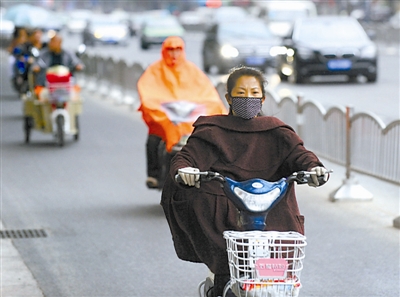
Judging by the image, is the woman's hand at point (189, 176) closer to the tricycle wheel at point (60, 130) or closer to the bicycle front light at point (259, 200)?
the bicycle front light at point (259, 200)

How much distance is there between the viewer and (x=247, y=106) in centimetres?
486

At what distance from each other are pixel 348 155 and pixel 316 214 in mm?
1206

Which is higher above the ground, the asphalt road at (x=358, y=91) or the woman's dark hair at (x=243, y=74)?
the woman's dark hair at (x=243, y=74)

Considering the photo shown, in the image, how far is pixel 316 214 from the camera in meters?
9.62

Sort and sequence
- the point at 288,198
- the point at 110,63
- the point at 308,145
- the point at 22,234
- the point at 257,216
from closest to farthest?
the point at 257,216 → the point at 288,198 → the point at 22,234 → the point at 308,145 → the point at 110,63

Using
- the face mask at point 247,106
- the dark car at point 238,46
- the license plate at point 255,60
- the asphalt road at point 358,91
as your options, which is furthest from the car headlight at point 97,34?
the face mask at point 247,106

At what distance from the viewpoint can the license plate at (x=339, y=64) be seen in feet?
81.8

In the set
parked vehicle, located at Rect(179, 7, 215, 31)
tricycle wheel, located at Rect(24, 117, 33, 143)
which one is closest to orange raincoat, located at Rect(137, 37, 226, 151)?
tricycle wheel, located at Rect(24, 117, 33, 143)

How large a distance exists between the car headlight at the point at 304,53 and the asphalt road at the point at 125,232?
37.9ft

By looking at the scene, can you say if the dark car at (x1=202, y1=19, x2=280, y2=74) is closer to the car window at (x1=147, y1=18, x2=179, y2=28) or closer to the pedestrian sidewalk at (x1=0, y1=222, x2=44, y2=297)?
the car window at (x1=147, y1=18, x2=179, y2=28)

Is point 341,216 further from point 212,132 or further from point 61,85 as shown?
point 61,85

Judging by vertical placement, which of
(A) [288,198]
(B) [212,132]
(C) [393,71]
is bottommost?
(C) [393,71]

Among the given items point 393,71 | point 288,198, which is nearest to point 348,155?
point 288,198

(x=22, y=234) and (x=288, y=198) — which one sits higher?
(x=288, y=198)
